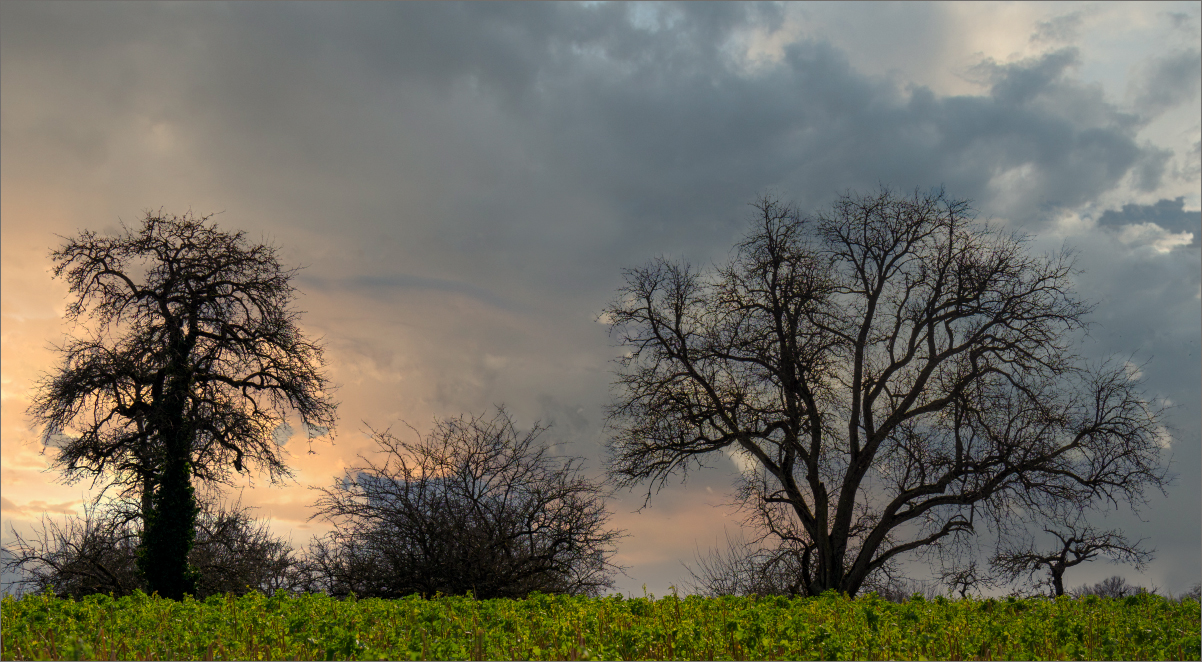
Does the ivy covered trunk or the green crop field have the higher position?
the ivy covered trunk

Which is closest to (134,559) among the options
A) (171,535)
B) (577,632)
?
(171,535)

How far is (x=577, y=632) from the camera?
22.6 ft

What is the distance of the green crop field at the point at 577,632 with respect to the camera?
6.22 meters

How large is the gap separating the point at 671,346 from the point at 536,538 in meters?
5.64

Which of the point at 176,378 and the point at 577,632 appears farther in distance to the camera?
the point at 176,378

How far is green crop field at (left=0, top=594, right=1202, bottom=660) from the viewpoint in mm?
6223

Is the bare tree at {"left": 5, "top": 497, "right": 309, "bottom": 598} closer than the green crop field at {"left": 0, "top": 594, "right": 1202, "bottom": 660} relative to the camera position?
No

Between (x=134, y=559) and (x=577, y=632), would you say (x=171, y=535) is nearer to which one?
(x=134, y=559)

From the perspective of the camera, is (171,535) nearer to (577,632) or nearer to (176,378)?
(176,378)

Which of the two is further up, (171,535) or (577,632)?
(171,535)

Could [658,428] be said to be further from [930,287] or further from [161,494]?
[161,494]

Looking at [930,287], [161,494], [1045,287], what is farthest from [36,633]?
[1045,287]

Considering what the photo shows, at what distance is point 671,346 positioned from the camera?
18688mm

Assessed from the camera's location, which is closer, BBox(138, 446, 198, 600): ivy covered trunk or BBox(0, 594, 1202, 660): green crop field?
BBox(0, 594, 1202, 660): green crop field
